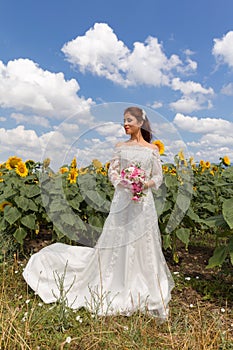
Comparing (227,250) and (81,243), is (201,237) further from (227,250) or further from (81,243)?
(227,250)

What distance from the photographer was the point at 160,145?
422 cm

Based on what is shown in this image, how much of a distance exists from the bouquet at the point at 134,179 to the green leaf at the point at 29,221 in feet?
5.85

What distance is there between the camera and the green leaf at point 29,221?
4.46 meters

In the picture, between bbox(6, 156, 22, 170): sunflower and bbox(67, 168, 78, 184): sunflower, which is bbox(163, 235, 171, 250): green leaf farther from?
bbox(6, 156, 22, 170): sunflower

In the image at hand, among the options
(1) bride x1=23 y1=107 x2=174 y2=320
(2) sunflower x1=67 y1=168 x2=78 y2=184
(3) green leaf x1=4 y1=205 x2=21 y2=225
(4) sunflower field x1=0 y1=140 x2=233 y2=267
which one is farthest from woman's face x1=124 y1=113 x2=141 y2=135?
(3) green leaf x1=4 y1=205 x2=21 y2=225

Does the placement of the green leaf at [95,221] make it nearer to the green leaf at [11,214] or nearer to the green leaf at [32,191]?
the green leaf at [32,191]

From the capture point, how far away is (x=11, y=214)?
445 cm

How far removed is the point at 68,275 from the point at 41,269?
0.27 m

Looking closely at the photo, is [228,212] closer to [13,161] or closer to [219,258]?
[219,258]

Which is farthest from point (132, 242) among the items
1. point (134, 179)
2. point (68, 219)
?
point (68, 219)

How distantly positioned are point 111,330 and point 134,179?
3.91 ft

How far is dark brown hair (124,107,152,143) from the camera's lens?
3.21 m

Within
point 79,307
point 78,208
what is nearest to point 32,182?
point 78,208

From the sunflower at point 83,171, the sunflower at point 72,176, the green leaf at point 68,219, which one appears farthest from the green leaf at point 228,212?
the sunflower at point 72,176
